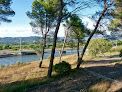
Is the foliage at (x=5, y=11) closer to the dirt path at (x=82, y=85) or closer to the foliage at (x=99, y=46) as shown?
the dirt path at (x=82, y=85)

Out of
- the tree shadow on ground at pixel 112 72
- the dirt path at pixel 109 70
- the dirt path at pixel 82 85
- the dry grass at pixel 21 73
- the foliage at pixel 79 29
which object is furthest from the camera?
the foliage at pixel 79 29

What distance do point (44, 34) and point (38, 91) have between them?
314 inches

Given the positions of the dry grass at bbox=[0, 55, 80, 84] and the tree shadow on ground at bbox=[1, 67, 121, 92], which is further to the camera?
the dry grass at bbox=[0, 55, 80, 84]

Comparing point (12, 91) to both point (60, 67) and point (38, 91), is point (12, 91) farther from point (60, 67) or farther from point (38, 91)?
point (60, 67)

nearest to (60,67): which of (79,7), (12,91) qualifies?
(12,91)

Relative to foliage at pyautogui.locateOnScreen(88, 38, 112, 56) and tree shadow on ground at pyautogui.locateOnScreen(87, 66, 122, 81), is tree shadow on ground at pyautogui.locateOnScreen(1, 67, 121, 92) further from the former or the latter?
foliage at pyautogui.locateOnScreen(88, 38, 112, 56)

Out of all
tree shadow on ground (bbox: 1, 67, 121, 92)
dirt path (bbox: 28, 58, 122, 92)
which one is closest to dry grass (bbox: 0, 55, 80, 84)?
tree shadow on ground (bbox: 1, 67, 121, 92)

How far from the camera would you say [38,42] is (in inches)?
470

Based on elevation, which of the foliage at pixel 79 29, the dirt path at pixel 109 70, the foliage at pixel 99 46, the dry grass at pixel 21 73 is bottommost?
the dry grass at pixel 21 73

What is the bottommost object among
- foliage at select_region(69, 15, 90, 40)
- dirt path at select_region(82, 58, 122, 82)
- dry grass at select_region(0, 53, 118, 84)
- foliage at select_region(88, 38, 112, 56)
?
dry grass at select_region(0, 53, 118, 84)

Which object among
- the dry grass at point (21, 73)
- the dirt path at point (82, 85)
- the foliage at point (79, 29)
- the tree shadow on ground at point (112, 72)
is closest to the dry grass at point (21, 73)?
the dry grass at point (21, 73)

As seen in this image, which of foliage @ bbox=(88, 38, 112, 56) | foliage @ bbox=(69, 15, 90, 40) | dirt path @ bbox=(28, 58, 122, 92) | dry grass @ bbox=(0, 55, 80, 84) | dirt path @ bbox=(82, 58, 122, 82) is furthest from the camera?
foliage @ bbox=(88, 38, 112, 56)

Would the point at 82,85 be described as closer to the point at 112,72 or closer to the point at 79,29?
the point at 112,72

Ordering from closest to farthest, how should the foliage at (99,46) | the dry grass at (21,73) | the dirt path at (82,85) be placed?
the dirt path at (82,85)
the dry grass at (21,73)
the foliage at (99,46)
